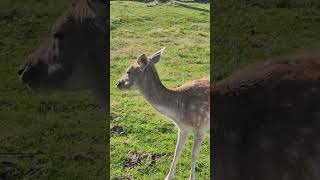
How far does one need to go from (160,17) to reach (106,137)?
409cm

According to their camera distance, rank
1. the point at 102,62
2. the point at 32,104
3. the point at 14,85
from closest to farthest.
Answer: the point at 102,62
the point at 32,104
the point at 14,85

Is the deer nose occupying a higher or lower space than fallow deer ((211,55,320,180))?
higher

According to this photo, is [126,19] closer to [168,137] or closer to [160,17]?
[160,17]

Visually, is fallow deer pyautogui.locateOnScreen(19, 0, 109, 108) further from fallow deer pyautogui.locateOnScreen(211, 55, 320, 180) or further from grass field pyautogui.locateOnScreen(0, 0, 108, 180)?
fallow deer pyautogui.locateOnScreen(211, 55, 320, 180)

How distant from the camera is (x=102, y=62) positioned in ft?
16.2

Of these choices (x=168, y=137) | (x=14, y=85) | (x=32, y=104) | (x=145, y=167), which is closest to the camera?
(x=145, y=167)

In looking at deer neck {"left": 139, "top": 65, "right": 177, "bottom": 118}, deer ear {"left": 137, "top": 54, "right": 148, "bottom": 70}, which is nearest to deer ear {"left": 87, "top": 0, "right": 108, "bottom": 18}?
deer ear {"left": 137, "top": 54, "right": 148, "bottom": 70}

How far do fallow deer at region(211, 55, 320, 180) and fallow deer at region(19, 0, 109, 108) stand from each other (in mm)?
1557

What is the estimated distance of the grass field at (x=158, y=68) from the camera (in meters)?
5.52

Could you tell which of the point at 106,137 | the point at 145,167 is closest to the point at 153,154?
the point at 145,167

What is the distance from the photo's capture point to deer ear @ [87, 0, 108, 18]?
4.56 metres

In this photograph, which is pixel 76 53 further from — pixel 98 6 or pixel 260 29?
pixel 260 29

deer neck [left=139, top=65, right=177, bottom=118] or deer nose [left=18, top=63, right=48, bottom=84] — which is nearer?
deer neck [left=139, top=65, right=177, bottom=118]

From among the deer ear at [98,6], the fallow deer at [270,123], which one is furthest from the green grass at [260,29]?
the fallow deer at [270,123]
